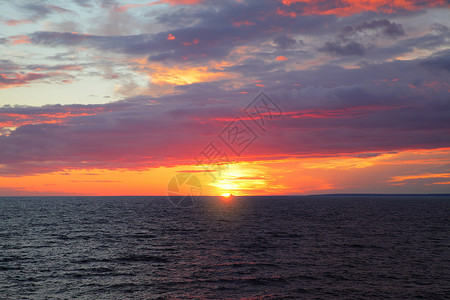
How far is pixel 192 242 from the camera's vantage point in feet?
201

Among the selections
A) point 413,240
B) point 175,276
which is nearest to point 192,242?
point 175,276

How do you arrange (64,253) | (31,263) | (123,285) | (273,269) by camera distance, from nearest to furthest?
1. (123,285)
2. (273,269)
3. (31,263)
4. (64,253)

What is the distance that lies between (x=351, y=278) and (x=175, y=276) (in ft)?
63.0

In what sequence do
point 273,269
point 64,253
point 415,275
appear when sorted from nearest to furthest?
1. point 415,275
2. point 273,269
3. point 64,253

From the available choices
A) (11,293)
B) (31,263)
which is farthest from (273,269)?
(31,263)

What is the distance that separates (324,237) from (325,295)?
35.0 m

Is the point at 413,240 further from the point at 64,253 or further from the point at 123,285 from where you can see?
the point at 64,253

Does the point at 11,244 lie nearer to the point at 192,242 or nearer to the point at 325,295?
the point at 192,242

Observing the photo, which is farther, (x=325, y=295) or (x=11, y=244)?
(x=11, y=244)

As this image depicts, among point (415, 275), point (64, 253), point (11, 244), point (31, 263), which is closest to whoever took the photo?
point (415, 275)

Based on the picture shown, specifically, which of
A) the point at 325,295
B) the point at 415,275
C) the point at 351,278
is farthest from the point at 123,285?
the point at 415,275

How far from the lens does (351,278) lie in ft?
122

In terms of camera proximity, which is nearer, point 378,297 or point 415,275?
point 378,297

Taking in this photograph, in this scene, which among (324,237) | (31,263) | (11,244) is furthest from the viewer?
(324,237)
